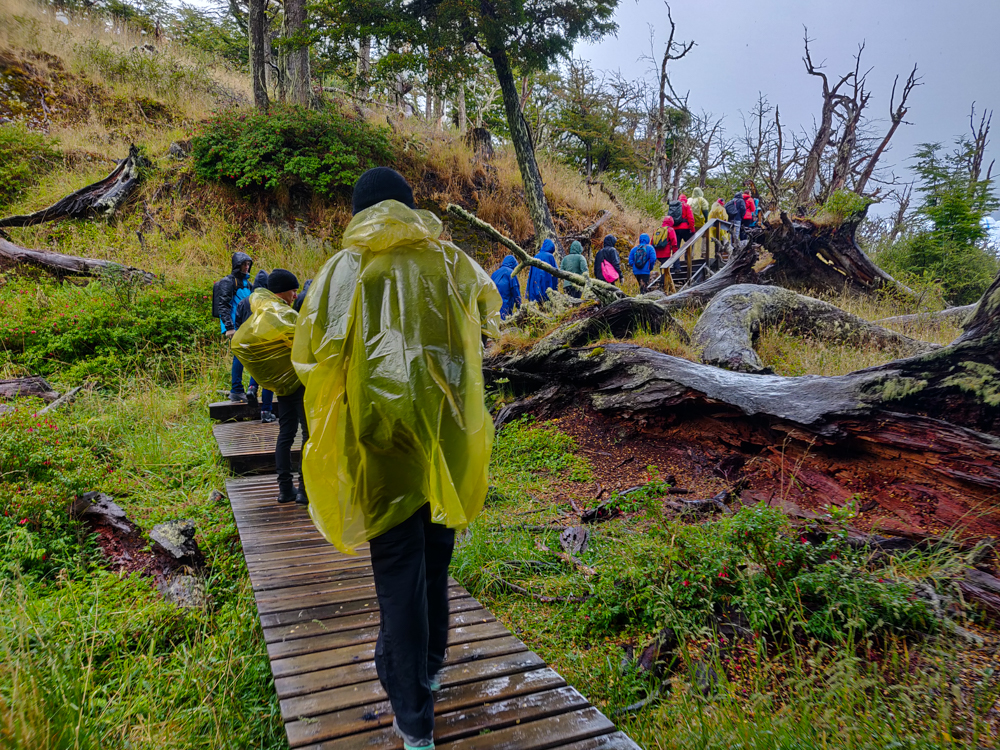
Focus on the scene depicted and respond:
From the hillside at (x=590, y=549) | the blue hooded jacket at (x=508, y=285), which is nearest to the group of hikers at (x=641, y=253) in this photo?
the blue hooded jacket at (x=508, y=285)

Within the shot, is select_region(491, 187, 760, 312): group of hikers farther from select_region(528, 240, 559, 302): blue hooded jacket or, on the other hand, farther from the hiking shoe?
the hiking shoe

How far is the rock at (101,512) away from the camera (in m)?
4.31

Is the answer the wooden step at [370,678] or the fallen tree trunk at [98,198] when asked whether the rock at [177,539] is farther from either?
the fallen tree trunk at [98,198]

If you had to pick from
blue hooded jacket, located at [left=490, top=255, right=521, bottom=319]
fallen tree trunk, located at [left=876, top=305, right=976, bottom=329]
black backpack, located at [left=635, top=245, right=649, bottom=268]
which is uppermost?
black backpack, located at [left=635, top=245, right=649, bottom=268]

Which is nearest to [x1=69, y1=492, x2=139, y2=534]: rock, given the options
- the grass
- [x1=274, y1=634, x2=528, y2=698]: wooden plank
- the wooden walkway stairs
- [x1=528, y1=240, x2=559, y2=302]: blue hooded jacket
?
the wooden walkway stairs

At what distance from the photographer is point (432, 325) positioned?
2.03 m

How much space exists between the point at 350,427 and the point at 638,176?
1095 inches

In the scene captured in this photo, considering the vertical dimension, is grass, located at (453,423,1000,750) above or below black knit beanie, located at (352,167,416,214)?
below

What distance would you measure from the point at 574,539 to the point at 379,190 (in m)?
2.89

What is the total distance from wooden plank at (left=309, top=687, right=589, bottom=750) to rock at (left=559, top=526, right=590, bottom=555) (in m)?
1.57

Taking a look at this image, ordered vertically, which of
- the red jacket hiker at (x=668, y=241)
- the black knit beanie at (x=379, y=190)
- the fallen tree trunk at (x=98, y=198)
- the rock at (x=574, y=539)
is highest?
the fallen tree trunk at (x=98, y=198)

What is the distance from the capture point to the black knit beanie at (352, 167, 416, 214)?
219 cm

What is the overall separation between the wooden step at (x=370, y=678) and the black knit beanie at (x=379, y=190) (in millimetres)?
1959

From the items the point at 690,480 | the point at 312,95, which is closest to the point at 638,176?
the point at 312,95
